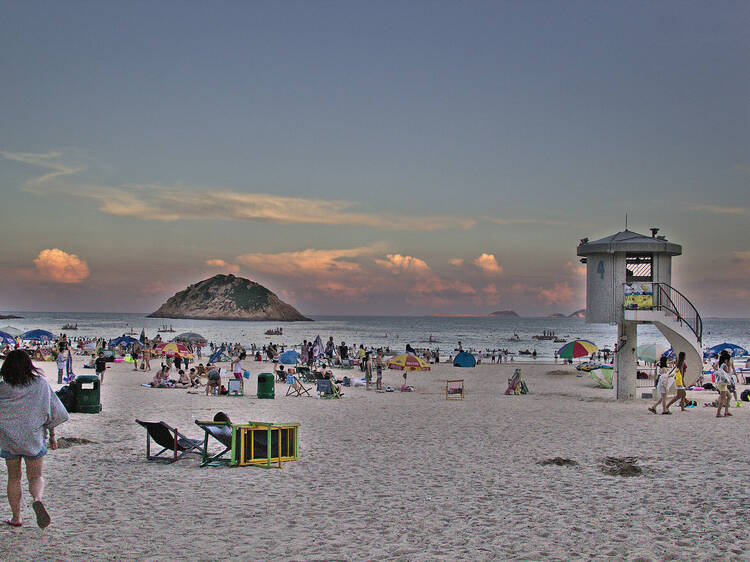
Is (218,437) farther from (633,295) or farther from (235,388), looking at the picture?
(633,295)

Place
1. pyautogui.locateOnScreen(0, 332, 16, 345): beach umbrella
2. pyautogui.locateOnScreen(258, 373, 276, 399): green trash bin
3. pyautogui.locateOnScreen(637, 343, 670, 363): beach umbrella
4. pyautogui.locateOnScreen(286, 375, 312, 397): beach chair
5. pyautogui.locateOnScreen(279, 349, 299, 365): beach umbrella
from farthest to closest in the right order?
pyautogui.locateOnScreen(0, 332, 16, 345): beach umbrella < pyautogui.locateOnScreen(279, 349, 299, 365): beach umbrella < pyautogui.locateOnScreen(637, 343, 670, 363): beach umbrella < pyautogui.locateOnScreen(286, 375, 312, 397): beach chair < pyautogui.locateOnScreen(258, 373, 276, 399): green trash bin

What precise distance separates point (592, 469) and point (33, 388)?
7947 mm

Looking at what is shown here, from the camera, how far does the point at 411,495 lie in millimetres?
8648

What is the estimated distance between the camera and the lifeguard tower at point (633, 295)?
1970cm

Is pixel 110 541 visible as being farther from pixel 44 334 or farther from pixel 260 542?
pixel 44 334

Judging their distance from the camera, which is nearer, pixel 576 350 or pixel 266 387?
pixel 266 387

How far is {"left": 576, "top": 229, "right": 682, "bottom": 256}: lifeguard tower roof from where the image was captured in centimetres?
1969

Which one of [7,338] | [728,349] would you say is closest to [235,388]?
[7,338]

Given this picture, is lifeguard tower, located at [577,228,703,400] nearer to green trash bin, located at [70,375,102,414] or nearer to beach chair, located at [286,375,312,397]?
beach chair, located at [286,375,312,397]

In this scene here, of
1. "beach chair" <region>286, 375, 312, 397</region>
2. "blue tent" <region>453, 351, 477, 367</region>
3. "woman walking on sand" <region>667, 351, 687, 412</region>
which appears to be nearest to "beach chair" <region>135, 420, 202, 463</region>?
"beach chair" <region>286, 375, 312, 397</region>

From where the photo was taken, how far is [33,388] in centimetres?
623

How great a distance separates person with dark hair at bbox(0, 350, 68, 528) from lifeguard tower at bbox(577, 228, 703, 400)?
671 inches

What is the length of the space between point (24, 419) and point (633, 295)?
17.5 metres

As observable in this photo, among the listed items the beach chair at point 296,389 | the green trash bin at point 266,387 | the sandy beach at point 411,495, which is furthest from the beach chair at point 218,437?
the beach chair at point 296,389
